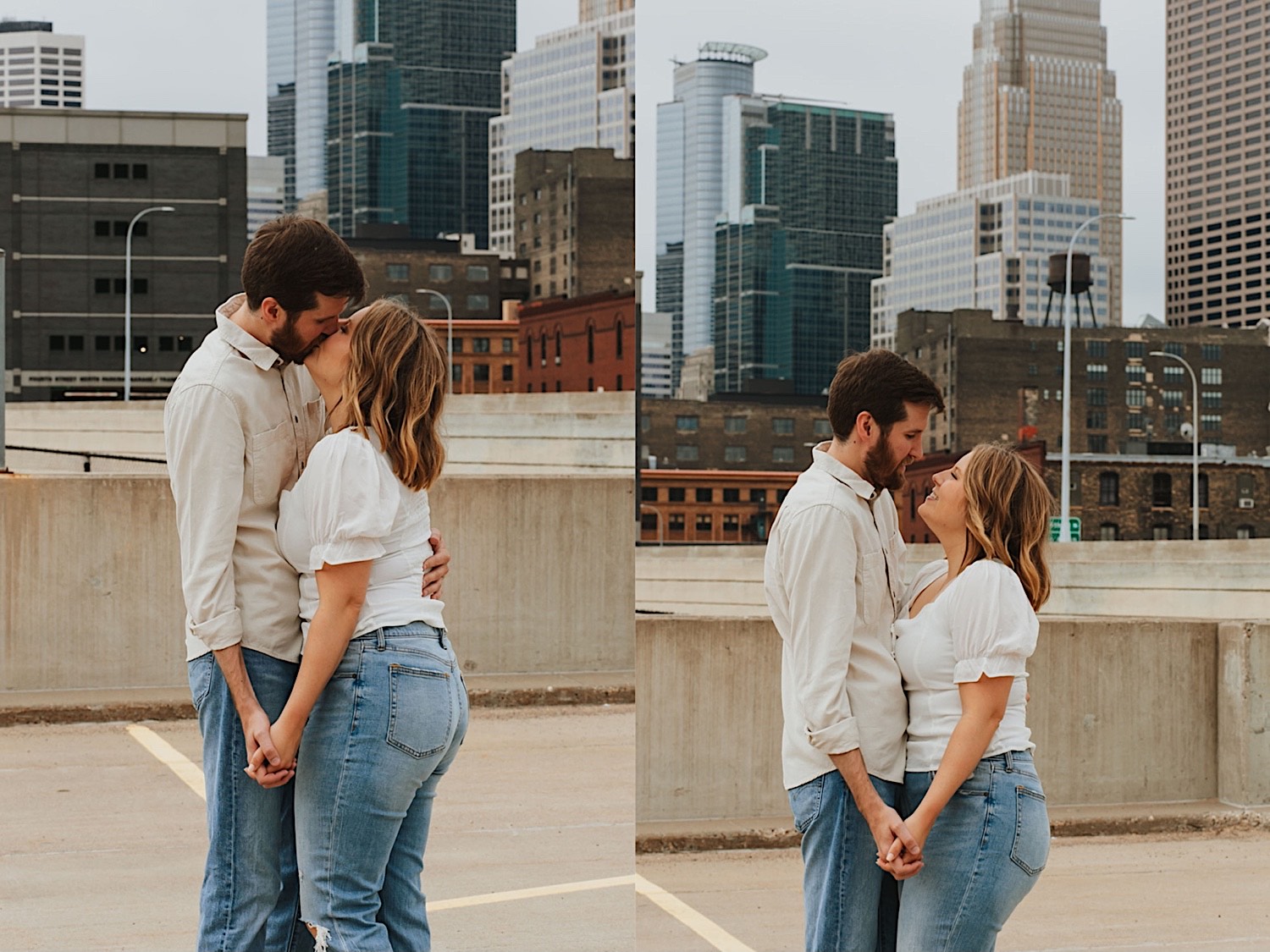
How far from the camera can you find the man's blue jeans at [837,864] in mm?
2355

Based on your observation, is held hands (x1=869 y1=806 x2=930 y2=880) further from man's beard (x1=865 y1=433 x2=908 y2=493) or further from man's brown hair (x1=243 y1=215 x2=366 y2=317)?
man's brown hair (x1=243 y1=215 x2=366 y2=317)

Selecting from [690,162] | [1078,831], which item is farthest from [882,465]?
[690,162]

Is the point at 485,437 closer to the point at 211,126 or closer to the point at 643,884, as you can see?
the point at 643,884

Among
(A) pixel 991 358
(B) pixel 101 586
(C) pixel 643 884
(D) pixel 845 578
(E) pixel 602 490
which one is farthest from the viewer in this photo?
(A) pixel 991 358

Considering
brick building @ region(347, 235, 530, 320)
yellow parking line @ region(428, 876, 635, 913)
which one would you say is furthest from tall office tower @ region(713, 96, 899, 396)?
brick building @ region(347, 235, 530, 320)

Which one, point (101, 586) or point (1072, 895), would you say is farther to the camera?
point (101, 586)

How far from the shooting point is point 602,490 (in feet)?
28.7

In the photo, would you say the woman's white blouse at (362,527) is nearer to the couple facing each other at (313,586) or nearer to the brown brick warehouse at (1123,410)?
the couple facing each other at (313,586)

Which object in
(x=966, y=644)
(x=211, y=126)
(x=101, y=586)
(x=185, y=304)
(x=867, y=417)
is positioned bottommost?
(x=101, y=586)

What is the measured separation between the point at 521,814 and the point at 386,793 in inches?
151

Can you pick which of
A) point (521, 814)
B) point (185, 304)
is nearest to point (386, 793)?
point (521, 814)

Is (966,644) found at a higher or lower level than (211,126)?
lower

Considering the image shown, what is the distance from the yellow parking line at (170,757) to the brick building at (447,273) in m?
48.7

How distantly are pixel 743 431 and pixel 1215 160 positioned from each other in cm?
4021
